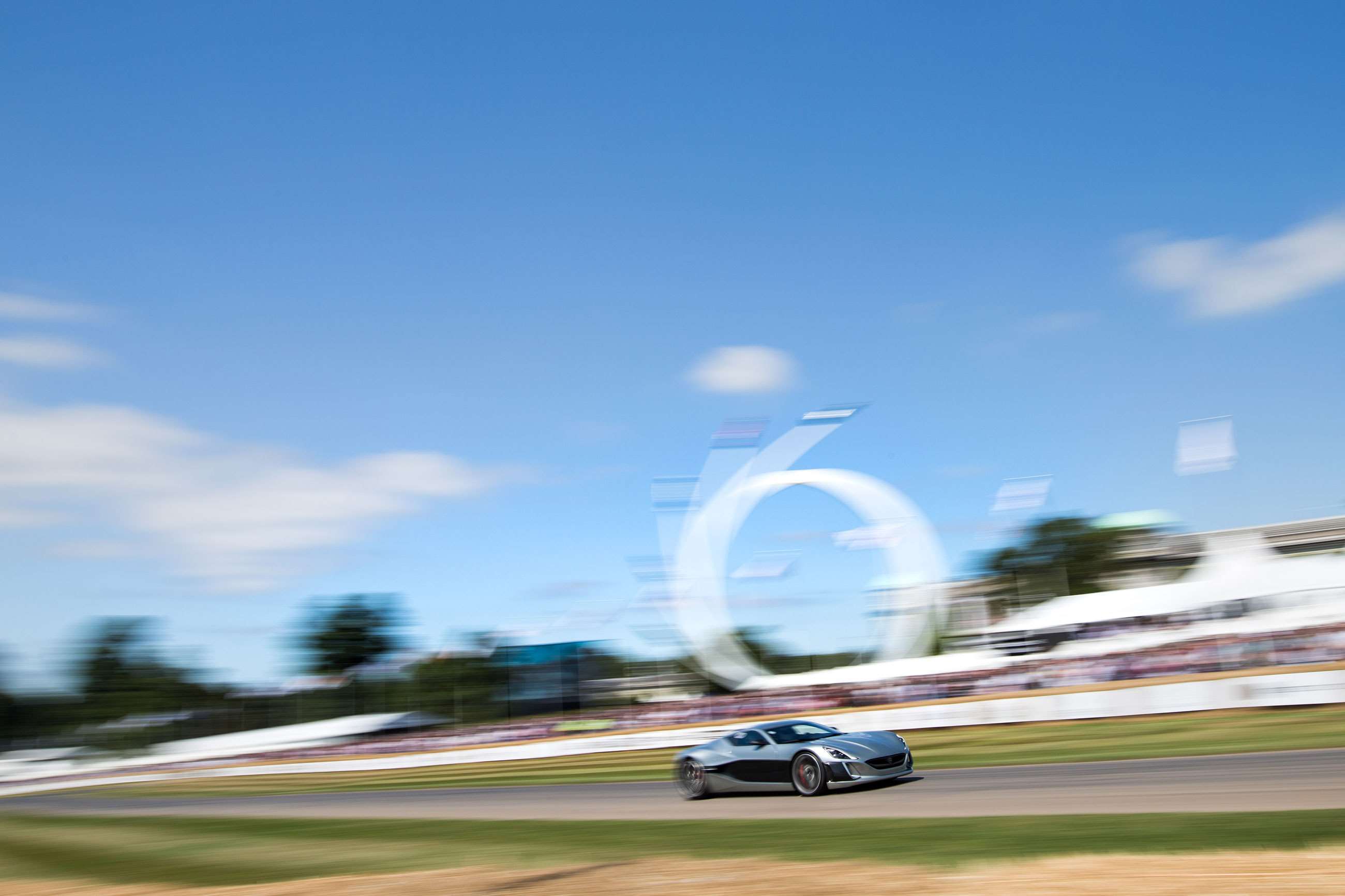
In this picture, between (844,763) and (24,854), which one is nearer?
(844,763)

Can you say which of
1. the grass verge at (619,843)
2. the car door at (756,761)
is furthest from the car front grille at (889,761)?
the grass verge at (619,843)

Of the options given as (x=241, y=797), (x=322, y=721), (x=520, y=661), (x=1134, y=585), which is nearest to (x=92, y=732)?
(x=322, y=721)

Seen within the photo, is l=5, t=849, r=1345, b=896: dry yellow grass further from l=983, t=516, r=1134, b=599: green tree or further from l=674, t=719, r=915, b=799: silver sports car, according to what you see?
l=983, t=516, r=1134, b=599: green tree

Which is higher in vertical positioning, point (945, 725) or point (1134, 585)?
point (1134, 585)

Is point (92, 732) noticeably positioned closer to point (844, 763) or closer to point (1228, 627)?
point (1228, 627)

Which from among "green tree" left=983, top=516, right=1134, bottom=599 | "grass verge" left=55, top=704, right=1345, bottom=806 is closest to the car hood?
"grass verge" left=55, top=704, right=1345, bottom=806

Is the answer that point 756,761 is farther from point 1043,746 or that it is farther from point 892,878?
point 1043,746

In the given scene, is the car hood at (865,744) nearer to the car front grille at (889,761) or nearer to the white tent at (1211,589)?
the car front grille at (889,761)

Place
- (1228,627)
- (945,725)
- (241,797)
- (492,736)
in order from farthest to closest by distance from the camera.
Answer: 1. (492,736)
2. (1228,627)
3. (241,797)
4. (945,725)

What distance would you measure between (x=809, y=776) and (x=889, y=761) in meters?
1.09

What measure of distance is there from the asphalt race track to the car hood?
52cm

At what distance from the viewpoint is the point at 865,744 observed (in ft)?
45.9

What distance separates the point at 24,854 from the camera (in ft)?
58.3

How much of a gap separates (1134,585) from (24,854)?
258 ft
